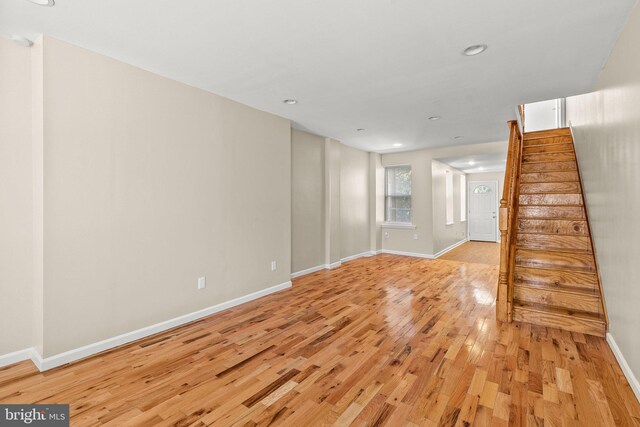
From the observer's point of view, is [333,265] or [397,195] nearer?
[333,265]

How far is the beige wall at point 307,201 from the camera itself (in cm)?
481

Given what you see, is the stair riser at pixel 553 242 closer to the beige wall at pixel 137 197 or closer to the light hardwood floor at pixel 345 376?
the light hardwood floor at pixel 345 376

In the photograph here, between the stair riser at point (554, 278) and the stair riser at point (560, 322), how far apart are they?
37cm

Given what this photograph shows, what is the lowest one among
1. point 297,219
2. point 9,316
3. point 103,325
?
point 103,325

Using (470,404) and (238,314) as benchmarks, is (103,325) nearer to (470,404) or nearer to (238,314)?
(238,314)

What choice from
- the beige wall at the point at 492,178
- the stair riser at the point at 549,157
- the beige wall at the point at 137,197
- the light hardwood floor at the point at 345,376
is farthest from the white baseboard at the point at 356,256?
the beige wall at the point at 492,178

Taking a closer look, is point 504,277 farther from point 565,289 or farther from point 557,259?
point 557,259

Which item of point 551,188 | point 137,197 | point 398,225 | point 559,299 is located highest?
point 551,188

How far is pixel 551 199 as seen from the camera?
13.0 ft

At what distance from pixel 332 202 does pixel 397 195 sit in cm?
234

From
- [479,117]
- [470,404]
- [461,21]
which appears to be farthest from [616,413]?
[479,117]

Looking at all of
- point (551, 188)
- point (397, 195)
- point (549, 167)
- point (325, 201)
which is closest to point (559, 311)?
point (551, 188)

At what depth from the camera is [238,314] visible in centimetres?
325

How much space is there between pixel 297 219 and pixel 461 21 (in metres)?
3.48
